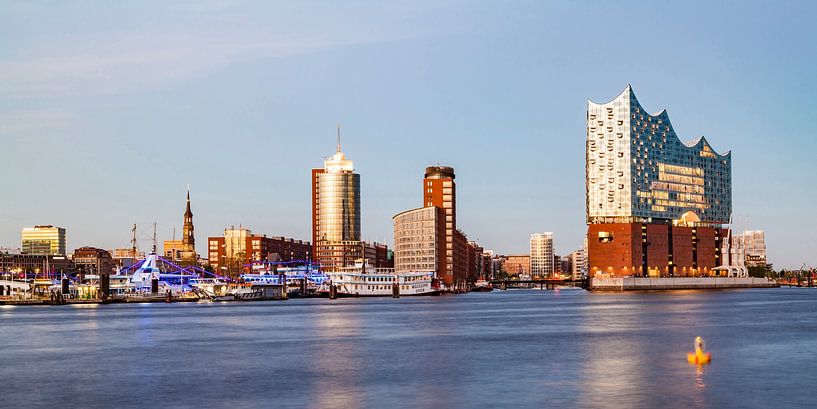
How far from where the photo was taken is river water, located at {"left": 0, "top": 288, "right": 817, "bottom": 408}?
50406 millimetres

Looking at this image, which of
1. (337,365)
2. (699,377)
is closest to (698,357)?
(699,377)

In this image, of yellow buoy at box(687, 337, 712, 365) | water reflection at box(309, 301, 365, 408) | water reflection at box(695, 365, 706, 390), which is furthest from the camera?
yellow buoy at box(687, 337, 712, 365)

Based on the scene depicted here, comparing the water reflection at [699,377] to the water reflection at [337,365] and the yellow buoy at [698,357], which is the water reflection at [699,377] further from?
the water reflection at [337,365]

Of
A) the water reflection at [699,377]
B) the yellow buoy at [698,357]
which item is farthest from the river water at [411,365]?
the yellow buoy at [698,357]

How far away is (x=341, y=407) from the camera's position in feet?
155

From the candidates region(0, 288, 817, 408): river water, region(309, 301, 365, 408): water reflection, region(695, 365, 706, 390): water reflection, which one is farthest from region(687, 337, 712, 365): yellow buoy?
region(309, 301, 365, 408): water reflection

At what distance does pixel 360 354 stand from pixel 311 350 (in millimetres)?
6065

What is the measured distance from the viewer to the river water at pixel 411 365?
5041 cm

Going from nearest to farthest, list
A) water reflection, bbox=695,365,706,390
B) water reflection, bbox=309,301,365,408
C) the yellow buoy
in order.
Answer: water reflection, bbox=309,301,365,408, water reflection, bbox=695,365,706,390, the yellow buoy

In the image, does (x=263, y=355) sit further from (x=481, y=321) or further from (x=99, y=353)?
(x=481, y=321)

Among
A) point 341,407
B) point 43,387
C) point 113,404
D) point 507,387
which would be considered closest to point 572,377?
point 507,387

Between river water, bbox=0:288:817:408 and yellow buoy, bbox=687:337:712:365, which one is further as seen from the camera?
yellow buoy, bbox=687:337:712:365

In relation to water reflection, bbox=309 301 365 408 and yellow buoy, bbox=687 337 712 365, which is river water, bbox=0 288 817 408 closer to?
water reflection, bbox=309 301 365 408

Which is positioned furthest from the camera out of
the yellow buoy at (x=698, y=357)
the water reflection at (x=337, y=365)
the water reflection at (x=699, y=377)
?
the yellow buoy at (x=698, y=357)
